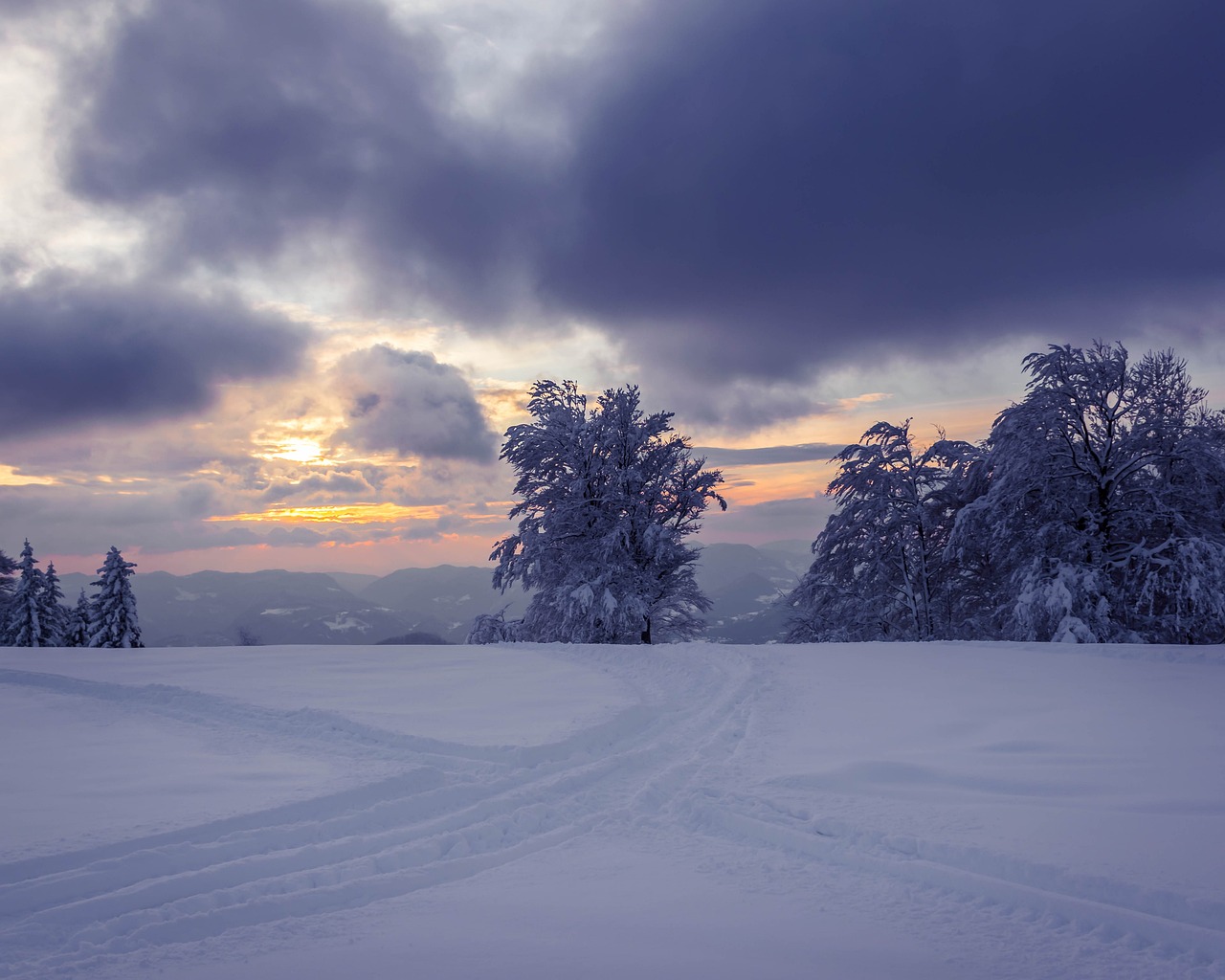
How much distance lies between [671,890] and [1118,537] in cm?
1684

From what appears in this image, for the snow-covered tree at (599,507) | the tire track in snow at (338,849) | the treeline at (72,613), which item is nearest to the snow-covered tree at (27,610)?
the treeline at (72,613)

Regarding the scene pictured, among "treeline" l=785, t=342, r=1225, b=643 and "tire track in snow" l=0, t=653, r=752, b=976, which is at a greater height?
"treeline" l=785, t=342, r=1225, b=643

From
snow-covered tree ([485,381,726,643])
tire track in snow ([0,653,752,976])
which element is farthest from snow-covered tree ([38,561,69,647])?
tire track in snow ([0,653,752,976])

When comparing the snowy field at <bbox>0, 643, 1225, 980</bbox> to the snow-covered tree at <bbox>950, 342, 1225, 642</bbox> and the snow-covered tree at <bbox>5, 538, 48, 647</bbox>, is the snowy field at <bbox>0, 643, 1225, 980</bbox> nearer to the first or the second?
the snow-covered tree at <bbox>950, 342, 1225, 642</bbox>

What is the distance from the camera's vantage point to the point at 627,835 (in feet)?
18.1

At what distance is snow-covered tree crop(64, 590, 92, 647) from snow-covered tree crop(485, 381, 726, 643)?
76.2 ft

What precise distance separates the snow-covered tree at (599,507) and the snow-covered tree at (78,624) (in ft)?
76.2

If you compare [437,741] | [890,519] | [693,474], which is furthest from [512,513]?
[437,741]

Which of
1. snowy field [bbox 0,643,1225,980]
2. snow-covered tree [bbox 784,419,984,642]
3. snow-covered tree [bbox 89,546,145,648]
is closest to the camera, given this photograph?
snowy field [bbox 0,643,1225,980]

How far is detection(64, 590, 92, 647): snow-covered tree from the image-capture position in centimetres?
3328

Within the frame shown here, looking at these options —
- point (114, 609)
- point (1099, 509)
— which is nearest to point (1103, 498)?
point (1099, 509)

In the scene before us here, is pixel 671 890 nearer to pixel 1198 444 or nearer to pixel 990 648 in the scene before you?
pixel 990 648

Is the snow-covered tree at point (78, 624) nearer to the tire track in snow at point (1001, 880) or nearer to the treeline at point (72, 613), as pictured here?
the treeline at point (72, 613)

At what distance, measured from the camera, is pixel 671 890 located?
4.49 m
